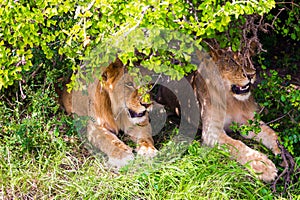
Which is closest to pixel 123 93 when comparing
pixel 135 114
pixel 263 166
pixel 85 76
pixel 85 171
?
pixel 135 114

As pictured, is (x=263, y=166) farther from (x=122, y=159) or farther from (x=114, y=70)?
(x=114, y=70)

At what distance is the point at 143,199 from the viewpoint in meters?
3.71

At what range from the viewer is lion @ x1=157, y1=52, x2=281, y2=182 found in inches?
166

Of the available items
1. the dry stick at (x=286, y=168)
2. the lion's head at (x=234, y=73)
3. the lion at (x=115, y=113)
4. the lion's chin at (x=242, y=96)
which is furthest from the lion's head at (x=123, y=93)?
the dry stick at (x=286, y=168)

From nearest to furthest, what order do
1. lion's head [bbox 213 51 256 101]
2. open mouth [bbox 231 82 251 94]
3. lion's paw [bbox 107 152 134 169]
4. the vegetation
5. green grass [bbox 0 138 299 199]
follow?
the vegetation → green grass [bbox 0 138 299 199] → lion's paw [bbox 107 152 134 169] → lion's head [bbox 213 51 256 101] → open mouth [bbox 231 82 251 94]

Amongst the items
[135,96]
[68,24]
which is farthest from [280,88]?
[68,24]

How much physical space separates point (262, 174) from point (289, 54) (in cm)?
271

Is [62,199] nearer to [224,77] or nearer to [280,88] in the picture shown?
[224,77]

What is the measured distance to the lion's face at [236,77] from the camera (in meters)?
4.30

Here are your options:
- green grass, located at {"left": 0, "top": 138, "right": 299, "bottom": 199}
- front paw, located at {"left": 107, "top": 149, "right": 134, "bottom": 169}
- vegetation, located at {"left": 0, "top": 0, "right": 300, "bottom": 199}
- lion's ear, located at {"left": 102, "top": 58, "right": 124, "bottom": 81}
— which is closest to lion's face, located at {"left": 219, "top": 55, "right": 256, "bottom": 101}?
vegetation, located at {"left": 0, "top": 0, "right": 300, "bottom": 199}

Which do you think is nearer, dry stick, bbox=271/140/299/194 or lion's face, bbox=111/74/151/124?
dry stick, bbox=271/140/299/194

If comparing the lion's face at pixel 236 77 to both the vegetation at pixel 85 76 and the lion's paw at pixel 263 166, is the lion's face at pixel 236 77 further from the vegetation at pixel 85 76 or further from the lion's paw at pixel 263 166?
the lion's paw at pixel 263 166

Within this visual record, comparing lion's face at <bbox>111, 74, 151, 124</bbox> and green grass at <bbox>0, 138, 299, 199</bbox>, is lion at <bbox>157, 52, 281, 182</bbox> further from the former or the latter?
lion's face at <bbox>111, 74, 151, 124</bbox>

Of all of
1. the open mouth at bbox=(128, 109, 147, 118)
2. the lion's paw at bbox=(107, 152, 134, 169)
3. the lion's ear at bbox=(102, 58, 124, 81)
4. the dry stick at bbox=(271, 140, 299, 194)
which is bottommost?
the dry stick at bbox=(271, 140, 299, 194)
